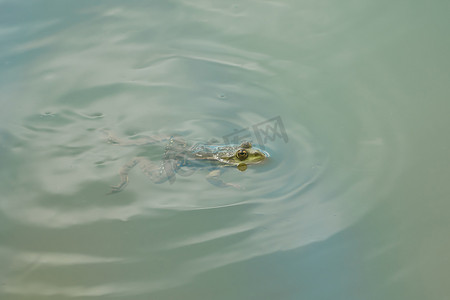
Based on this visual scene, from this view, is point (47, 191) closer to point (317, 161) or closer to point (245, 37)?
point (317, 161)

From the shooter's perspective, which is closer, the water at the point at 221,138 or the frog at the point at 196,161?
the water at the point at 221,138

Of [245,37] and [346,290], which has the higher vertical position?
[245,37]

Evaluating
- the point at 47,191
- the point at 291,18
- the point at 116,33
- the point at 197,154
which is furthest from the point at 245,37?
the point at 47,191

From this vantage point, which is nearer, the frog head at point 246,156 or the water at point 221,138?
the water at point 221,138

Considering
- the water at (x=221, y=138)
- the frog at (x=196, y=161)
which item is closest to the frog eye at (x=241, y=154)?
the frog at (x=196, y=161)

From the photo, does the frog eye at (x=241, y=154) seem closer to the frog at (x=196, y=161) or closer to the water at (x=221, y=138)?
the frog at (x=196, y=161)

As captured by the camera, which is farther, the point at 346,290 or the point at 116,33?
the point at 116,33

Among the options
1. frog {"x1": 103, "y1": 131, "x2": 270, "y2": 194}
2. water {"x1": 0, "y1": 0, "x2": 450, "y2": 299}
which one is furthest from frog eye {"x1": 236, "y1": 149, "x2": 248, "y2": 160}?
water {"x1": 0, "y1": 0, "x2": 450, "y2": 299}
